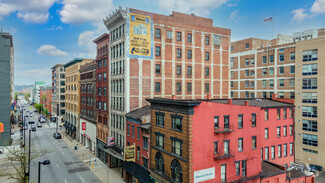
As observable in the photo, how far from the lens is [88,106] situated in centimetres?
6122

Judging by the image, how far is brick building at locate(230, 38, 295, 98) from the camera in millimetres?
53725

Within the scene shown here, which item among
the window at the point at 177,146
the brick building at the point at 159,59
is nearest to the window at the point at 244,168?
the window at the point at 177,146

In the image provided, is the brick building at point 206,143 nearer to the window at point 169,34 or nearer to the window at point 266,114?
the window at point 266,114

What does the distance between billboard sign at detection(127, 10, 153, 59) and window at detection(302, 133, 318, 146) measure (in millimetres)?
39170

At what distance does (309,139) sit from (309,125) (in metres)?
3.13

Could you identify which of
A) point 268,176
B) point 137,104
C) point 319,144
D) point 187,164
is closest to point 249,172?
point 268,176

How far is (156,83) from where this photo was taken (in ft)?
143

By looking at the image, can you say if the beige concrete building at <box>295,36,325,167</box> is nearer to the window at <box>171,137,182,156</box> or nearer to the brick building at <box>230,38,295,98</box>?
the brick building at <box>230,38,295,98</box>

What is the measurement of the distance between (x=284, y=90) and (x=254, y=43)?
18166mm

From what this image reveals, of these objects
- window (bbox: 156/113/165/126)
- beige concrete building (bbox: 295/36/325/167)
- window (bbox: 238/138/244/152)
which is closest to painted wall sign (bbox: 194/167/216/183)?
window (bbox: 238/138/244/152)

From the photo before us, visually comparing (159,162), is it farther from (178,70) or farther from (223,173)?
(178,70)

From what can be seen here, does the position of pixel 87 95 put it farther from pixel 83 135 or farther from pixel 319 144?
pixel 319 144

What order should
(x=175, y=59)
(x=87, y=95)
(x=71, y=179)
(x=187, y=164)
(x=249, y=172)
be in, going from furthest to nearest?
(x=87, y=95) → (x=175, y=59) → (x=71, y=179) → (x=249, y=172) → (x=187, y=164)

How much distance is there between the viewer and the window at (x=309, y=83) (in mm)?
47969
